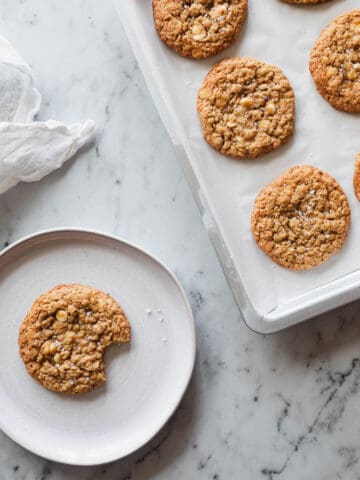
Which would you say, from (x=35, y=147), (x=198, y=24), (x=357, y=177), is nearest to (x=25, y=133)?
(x=35, y=147)

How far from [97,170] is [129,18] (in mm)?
354

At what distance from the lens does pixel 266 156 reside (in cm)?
133

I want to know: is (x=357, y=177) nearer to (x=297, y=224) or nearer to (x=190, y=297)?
(x=297, y=224)

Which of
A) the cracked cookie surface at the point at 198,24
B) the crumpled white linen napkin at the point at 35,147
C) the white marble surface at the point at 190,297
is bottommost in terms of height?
the white marble surface at the point at 190,297

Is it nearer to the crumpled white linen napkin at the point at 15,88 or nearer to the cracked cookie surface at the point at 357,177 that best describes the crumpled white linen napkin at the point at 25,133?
the crumpled white linen napkin at the point at 15,88

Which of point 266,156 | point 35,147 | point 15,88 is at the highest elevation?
point 15,88

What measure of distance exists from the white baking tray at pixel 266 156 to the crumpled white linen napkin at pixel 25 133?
232mm

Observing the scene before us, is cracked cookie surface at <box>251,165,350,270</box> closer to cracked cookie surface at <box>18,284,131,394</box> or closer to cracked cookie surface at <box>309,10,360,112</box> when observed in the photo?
cracked cookie surface at <box>309,10,360,112</box>

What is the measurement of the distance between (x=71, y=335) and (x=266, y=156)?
0.60m

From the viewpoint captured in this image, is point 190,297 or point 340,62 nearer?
point 340,62

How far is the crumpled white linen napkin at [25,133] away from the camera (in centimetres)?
136

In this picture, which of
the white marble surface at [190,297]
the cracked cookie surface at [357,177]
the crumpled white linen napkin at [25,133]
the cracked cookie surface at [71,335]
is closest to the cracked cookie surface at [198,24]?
the white marble surface at [190,297]

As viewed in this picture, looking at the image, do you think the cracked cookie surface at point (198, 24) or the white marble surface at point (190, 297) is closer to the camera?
the cracked cookie surface at point (198, 24)

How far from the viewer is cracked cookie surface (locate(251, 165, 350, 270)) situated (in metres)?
1.30
